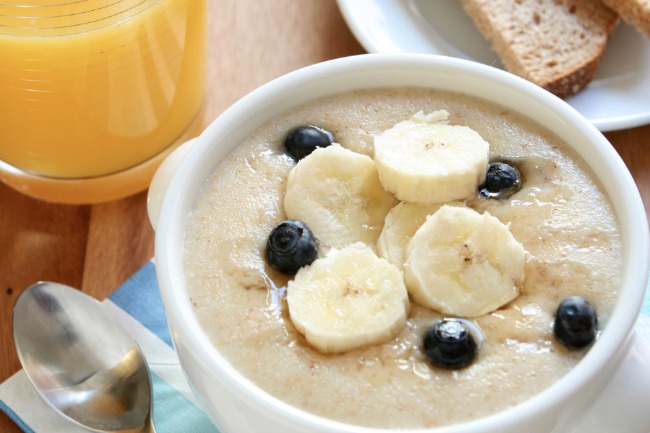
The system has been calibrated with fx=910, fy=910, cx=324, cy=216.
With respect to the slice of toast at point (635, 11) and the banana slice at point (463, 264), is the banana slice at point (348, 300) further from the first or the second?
the slice of toast at point (635, 11)

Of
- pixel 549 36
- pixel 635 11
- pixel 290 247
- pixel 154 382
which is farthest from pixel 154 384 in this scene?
pixel 635 11

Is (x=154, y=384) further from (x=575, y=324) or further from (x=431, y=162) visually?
(x=575, y=324)

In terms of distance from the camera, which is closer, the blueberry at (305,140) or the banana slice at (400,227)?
the banana slice at (400,227)

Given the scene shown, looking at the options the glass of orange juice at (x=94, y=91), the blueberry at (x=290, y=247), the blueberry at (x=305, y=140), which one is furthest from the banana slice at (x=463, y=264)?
the glass of orange juice at (x=94, y=91)

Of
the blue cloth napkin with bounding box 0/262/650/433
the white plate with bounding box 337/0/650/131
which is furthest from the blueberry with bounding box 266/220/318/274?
the white plate with bounding box 337/0/650/131

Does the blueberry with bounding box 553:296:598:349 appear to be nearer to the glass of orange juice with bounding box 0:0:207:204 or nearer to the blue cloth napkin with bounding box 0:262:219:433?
the blue cloth napkin with bounding box 0:262:219:433

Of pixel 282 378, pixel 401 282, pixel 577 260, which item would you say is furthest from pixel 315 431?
pixel 577 260

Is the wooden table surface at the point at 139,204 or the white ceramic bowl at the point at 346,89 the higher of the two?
the white ceramic bowl at the point at 346,89
